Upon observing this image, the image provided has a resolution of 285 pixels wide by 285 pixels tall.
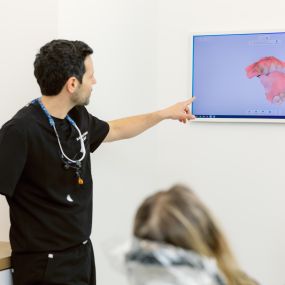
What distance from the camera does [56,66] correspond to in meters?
2.12

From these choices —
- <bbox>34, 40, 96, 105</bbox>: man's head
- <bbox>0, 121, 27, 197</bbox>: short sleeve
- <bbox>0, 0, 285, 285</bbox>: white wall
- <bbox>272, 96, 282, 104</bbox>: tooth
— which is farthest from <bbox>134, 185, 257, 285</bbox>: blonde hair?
<bbox>272, 96, 282, 104</bbox>: tooth

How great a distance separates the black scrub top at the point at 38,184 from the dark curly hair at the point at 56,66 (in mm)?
100

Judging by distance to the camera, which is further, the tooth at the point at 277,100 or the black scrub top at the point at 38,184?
the tooth at the point at 277,100

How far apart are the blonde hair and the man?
3.10ft

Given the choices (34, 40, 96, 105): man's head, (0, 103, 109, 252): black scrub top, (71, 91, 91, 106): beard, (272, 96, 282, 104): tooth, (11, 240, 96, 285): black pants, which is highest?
(34, 40, 96, 105): man's head

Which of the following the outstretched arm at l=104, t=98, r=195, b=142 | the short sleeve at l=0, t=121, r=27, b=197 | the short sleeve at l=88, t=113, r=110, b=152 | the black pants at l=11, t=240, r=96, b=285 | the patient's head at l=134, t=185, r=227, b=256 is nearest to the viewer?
the patient's head at l=134, t=185, r=227, b=256

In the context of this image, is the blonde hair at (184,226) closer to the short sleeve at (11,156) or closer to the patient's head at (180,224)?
the patient's head at (180,224)

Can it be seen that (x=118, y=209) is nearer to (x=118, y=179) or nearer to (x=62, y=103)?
(x=118, y=179)

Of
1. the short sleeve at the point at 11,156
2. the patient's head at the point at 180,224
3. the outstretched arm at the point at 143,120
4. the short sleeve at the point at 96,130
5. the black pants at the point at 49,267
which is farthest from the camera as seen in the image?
the outstretched arm at the point at 143,120

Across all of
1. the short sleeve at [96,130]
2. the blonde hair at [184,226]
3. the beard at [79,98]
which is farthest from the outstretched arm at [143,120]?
the blonde hair at [184,226]

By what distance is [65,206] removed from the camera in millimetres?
2111

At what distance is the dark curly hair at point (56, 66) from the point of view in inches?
83.6

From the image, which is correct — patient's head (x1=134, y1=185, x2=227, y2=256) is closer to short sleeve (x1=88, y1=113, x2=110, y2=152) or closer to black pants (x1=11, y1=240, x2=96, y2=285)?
black pants (x1=11, y1=240, x2=96, y2=285)

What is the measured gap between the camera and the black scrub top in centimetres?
198
